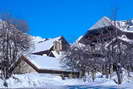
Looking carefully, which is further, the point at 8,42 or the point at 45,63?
the point at 45,63

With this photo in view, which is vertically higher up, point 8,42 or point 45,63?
point 8,42

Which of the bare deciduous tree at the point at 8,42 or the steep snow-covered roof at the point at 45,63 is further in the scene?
the steep snow-covered roof at the point at 45,63

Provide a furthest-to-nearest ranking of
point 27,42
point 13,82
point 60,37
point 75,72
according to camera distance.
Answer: point 60,37, point 75,72, point 27,42, point 13,82

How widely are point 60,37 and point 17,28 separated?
104 ft

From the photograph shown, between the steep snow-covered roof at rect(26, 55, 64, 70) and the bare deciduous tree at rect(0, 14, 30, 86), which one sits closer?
the bare deciduous tree at rect(0, 14, 30, 86)

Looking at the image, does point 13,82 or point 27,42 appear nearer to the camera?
point 13,82

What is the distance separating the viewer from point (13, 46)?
4541cm

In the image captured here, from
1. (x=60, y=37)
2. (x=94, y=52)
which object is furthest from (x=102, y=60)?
(x=60, y=37)

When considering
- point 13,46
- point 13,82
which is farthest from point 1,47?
point 13,82

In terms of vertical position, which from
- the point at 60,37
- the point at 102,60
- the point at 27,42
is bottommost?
the point at 102,60

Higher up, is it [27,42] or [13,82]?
[27,42]

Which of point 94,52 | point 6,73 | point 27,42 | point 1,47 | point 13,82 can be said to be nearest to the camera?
point 13,82

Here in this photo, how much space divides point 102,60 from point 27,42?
1379 centimetres

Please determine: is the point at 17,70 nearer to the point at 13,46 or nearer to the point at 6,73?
the point at 13,46
